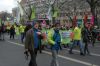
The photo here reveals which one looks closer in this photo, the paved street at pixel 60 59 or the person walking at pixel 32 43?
the person walking at pixel 32 43

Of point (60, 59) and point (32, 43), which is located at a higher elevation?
point (32, 43)

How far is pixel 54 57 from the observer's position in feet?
41.7

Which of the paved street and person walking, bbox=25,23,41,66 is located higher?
person walking, bbox=25,23,41,66

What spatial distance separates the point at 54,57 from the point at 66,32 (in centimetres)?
1351

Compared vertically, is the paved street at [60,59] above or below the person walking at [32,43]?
below

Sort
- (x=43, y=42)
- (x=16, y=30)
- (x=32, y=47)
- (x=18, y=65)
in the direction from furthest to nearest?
(x=16, y=30)
(x=43, y=42)
(x=18, y=65)
(x=32, y=47)

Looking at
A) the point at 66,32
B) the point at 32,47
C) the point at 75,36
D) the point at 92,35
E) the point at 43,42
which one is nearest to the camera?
the point at 32,47

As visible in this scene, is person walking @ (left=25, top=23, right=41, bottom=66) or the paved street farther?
the paved street

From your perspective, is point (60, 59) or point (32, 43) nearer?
point (32, 43)

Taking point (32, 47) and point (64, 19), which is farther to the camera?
point (64, 19)

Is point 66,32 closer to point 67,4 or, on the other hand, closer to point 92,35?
point 92,35

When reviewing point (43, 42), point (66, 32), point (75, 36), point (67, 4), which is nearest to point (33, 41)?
point (75, 36)

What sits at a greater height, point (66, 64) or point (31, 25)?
point (31, 25)

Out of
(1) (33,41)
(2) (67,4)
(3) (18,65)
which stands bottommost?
(3) (18,65)
